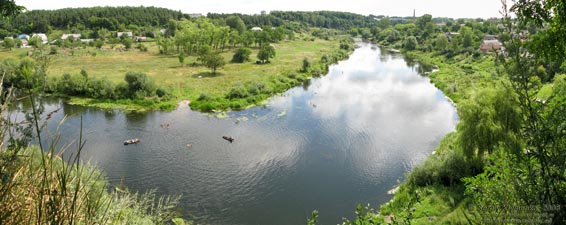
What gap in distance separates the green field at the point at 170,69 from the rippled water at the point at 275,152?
6.47 m

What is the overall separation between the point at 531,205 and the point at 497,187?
1227mm

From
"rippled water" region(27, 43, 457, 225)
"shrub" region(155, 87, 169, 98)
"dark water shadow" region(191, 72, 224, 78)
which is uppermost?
"dark water shadow" region(191, 72, 224, 78)

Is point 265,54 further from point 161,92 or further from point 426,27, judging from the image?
point 426,27

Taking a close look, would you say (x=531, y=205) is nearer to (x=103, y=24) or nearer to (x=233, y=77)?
(x=233, y=77)

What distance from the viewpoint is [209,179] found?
79.5 ft

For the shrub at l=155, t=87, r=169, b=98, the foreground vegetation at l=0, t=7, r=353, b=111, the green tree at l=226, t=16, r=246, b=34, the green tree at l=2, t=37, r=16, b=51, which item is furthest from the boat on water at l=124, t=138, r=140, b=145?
the green tree at l=226, t=16, r=246, b=34

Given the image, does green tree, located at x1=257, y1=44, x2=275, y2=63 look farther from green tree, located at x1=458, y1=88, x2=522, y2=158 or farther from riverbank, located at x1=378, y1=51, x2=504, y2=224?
green tree, located at x1=458, y1=88, x2=522, y2=158

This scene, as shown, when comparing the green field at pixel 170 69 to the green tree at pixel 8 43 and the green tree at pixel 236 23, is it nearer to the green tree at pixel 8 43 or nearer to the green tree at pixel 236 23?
the green tree at pixel 8 43

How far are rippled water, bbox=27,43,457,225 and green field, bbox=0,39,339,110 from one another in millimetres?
6467

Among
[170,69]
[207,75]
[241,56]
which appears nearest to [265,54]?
[241,56]

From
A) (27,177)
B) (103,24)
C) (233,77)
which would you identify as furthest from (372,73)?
(103,24)

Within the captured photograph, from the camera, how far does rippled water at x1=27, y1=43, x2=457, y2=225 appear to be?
2205cm

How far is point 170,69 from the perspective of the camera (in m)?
60.7

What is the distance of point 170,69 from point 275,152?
126 ft
